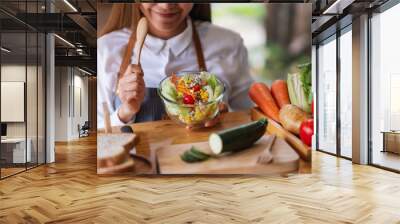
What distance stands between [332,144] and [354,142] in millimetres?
1661

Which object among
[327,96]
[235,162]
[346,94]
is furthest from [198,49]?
[327,96]

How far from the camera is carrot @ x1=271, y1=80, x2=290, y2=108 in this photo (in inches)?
242

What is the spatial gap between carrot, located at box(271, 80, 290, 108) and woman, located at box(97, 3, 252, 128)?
38 cm

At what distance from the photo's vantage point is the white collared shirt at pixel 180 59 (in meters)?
6.09

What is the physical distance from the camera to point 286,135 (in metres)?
6.07

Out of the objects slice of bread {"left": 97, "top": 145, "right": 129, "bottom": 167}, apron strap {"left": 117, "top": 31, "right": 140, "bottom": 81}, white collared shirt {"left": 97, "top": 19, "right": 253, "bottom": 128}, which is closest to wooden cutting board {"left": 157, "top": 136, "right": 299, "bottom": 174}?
slice of bread {"left": 97, "top": 145, "right": 129, "bottom": 167}

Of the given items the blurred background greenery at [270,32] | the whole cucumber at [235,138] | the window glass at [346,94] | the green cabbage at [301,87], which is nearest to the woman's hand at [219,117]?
the whole cucumber at [235,138]

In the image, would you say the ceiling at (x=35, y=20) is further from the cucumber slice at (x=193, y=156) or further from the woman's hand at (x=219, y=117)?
the cucumber slice at (x=193, y=156)

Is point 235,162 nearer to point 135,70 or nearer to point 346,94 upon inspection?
point 135,70

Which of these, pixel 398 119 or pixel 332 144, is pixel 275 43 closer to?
pixel 398 119

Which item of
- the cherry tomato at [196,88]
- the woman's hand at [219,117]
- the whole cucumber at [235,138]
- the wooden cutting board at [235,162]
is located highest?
the cherry tomato at [196,88]

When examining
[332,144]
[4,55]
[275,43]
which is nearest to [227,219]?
[275,43]

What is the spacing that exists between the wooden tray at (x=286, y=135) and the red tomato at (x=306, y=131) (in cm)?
6

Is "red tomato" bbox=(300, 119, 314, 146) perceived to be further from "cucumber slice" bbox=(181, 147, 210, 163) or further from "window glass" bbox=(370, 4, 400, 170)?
"window glass" bbox=(370, 4, 400, 170)
